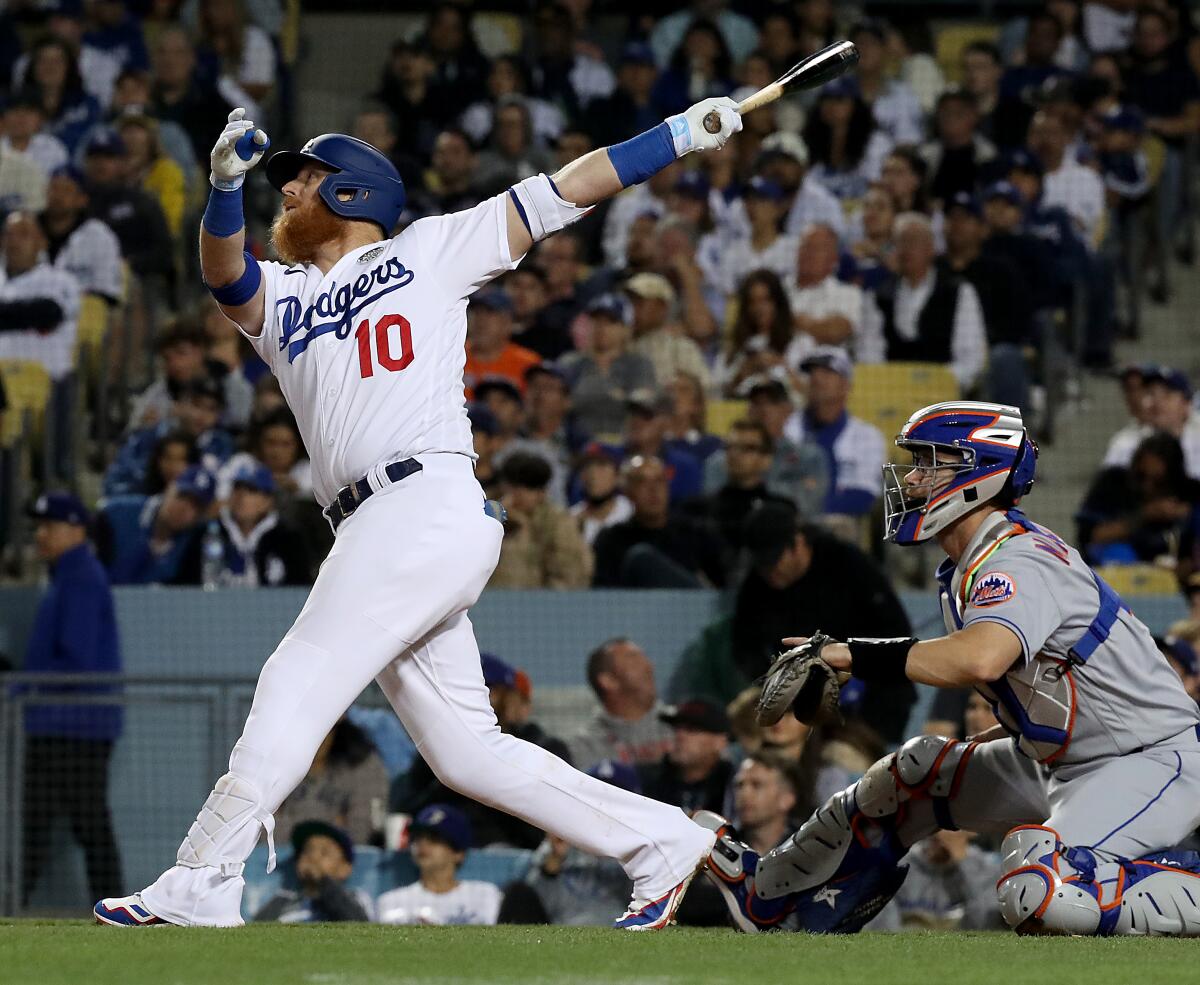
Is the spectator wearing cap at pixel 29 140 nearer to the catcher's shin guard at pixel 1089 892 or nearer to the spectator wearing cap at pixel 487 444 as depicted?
the spectator wearing cap at pixel 487 444

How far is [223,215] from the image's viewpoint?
522 cm

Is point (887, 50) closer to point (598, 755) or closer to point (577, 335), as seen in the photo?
point (577, 335)

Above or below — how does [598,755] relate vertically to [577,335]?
below

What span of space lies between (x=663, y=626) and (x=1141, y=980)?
5107 mm

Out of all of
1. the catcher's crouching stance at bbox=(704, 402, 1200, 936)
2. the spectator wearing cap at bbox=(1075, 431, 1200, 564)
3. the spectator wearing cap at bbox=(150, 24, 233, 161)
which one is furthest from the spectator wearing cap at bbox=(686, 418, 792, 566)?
the spectator wearing cap at bbox=(150, 24, 233, 161)

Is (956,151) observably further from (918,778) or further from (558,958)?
(558,958)

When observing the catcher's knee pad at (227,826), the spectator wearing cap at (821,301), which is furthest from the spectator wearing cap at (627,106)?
the catcher's knee pad at (227,826)

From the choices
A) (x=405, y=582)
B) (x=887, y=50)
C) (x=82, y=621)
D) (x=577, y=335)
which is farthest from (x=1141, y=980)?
(x=887, y=50)

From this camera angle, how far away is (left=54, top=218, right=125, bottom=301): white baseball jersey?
11781 millimetres

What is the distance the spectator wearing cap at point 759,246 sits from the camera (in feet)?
39.8

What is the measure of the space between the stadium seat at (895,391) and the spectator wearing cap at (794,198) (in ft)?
4.83

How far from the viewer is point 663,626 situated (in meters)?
9.15

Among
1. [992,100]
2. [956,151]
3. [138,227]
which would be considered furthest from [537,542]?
[992,100]

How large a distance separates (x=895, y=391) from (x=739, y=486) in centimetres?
180
